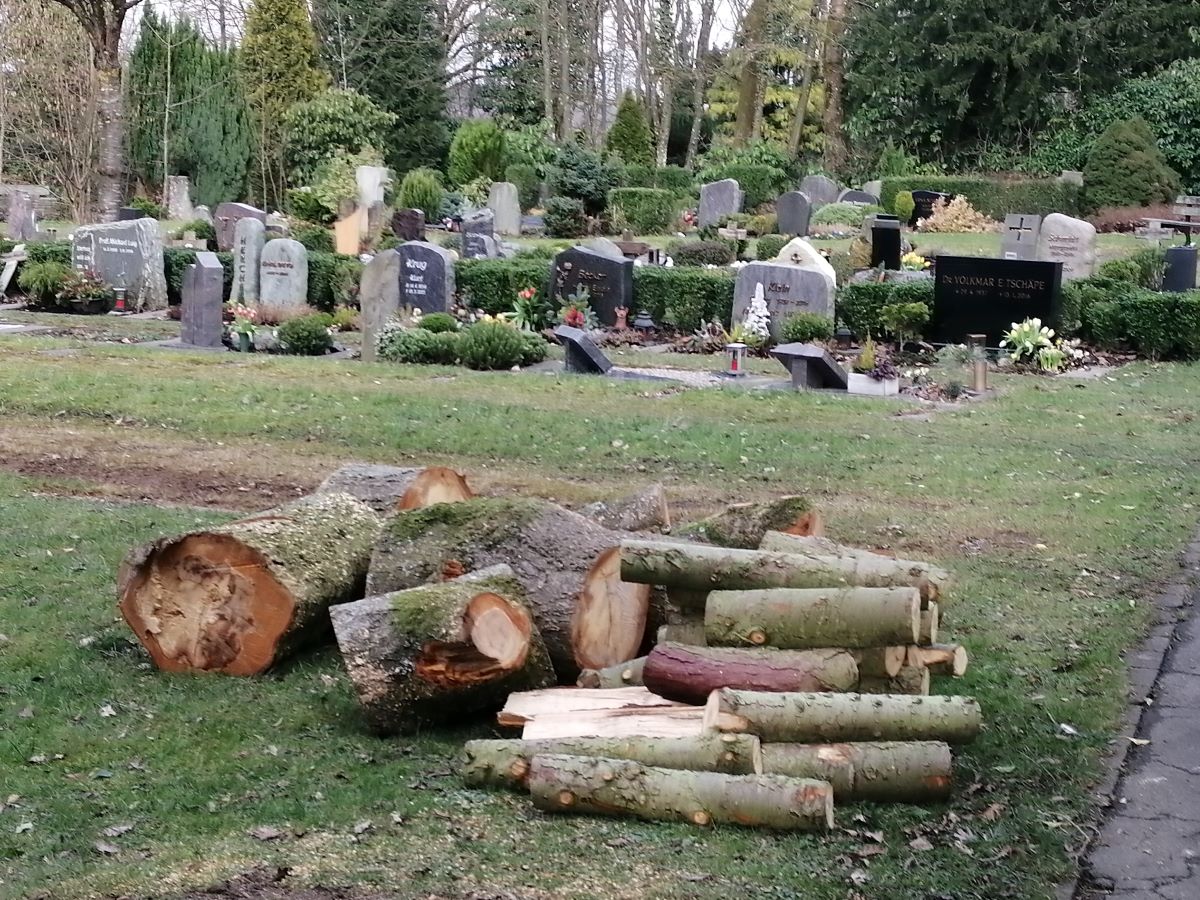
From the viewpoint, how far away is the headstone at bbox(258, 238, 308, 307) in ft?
72.2

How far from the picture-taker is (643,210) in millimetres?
36531

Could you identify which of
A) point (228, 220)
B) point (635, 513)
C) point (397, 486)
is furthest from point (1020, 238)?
point (397, 486)

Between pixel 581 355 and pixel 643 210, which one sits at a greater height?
pixel 643 210

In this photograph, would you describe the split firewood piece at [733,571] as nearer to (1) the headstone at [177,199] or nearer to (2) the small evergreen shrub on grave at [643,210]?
(2) the small evergreen shrub on grave at [643,210]

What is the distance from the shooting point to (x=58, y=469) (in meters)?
10.7

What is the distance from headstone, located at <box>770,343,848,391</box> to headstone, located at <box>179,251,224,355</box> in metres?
7.24

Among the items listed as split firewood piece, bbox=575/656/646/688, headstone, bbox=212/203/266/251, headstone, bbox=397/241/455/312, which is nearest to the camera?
split firewood piece, bbox=575/656/646/688

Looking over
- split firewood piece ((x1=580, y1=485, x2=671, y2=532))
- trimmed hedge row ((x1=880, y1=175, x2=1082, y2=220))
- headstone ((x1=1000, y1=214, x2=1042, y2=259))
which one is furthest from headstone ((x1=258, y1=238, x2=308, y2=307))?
trimmed hedge row ((x1=880, y1=175, x2=1082, y2=220))

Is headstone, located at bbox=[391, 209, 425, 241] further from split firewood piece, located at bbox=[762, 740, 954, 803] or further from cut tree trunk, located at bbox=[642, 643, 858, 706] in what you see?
split firewood piece, located at bbox=[762, 740, 954, 803]

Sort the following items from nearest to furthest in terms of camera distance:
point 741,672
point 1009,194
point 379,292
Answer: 1. point 741,672
2. point 379,292
3. point 1009,194

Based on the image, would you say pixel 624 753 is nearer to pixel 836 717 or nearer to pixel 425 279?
pixel 836 717

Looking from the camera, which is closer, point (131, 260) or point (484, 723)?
point (484, 723)

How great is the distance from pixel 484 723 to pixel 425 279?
15.4 meters

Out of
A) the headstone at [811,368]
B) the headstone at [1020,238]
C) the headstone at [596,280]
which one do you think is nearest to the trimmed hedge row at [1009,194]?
the headstone at [1020,238]
